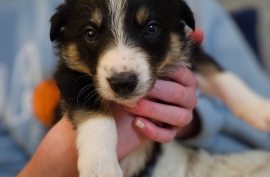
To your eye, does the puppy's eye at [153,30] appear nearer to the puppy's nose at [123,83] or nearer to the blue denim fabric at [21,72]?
the puppy's nose at [123,83]

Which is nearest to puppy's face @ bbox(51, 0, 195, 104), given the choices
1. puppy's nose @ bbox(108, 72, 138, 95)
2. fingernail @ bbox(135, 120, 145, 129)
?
puppy's nose @ bbox(108, 72, 138, 95)

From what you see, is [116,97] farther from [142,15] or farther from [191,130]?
[191,130]

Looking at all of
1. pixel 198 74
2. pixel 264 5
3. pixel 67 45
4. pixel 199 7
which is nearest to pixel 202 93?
pixel 198 74

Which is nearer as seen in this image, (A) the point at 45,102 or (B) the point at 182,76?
(B) the point at 182,76

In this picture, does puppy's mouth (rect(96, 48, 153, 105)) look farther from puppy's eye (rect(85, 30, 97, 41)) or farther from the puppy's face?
puppy's eye (rect(85, 30, 97, 41))

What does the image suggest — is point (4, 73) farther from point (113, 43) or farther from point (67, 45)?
point (113, 43)

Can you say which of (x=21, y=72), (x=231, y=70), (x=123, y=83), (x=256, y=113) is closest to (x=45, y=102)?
(x=21, y=72)
